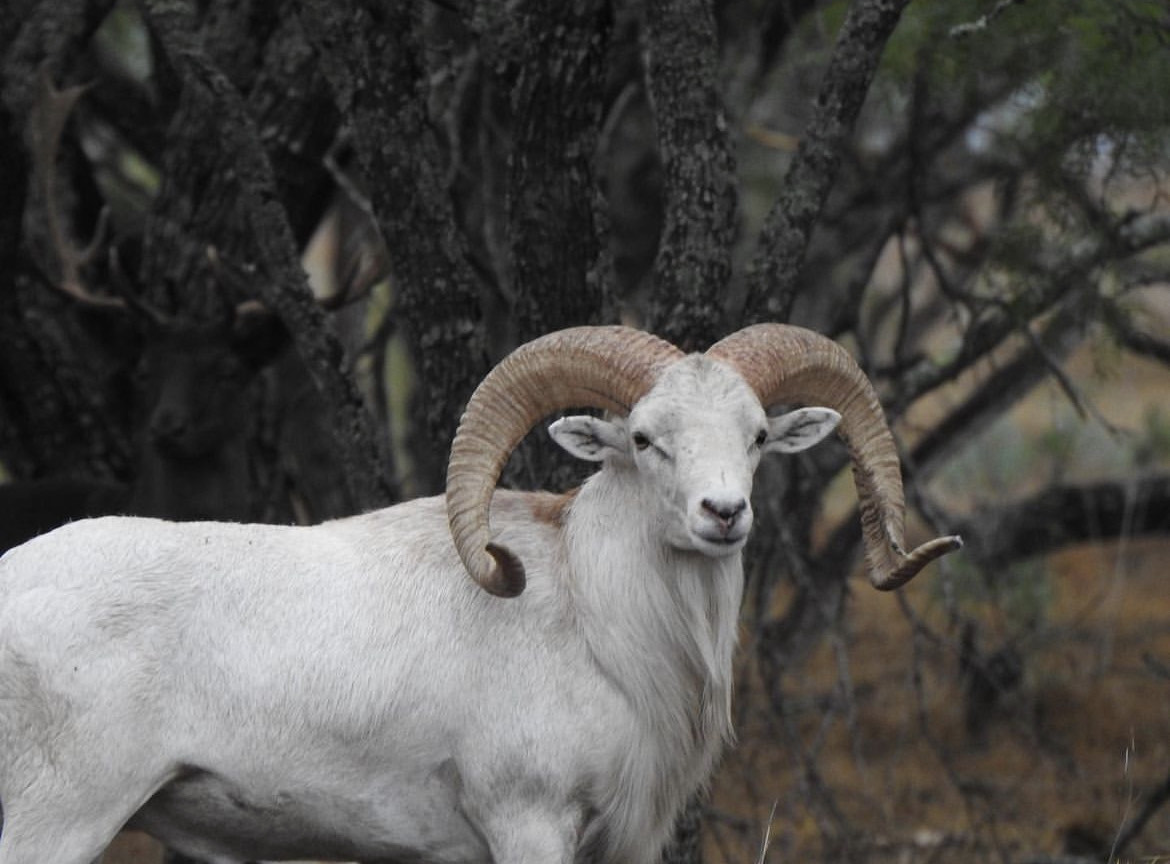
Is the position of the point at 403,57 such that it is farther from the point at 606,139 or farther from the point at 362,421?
the point at 606,139

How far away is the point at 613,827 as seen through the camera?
225 inches

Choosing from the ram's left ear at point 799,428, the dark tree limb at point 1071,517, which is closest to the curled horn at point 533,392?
the ram's left ear at point 799,428

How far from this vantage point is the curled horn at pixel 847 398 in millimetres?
5859

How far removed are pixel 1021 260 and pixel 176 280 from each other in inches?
188

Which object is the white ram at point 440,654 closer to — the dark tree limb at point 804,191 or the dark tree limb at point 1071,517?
the dark tree limb at point 804,191

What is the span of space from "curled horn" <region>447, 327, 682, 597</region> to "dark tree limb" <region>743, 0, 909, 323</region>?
4.06 ft

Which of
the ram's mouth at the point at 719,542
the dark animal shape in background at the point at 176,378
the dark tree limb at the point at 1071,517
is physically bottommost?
the dark tree limb at the point at 1071,517

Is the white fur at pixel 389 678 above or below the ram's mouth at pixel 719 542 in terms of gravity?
below

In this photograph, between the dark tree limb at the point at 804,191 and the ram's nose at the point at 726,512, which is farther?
the dark tree limb at the point at 804,191

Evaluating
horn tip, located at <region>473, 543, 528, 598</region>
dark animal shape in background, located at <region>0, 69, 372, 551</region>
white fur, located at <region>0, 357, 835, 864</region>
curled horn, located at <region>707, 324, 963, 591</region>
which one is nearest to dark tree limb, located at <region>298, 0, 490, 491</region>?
white fur, located at <region>0, 357, 835, 864</region>

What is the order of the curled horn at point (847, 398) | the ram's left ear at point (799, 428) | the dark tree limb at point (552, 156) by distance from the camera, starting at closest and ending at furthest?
1. the curled horn at point (847, 398)
2. the ram's left ear at point (799, 428)
3. the dark tree limb at point (552, 156)

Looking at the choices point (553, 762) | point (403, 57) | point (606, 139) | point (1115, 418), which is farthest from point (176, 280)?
point (1115, 418)

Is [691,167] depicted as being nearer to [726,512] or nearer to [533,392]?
[533,392]

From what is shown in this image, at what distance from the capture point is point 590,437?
590 centimetres
